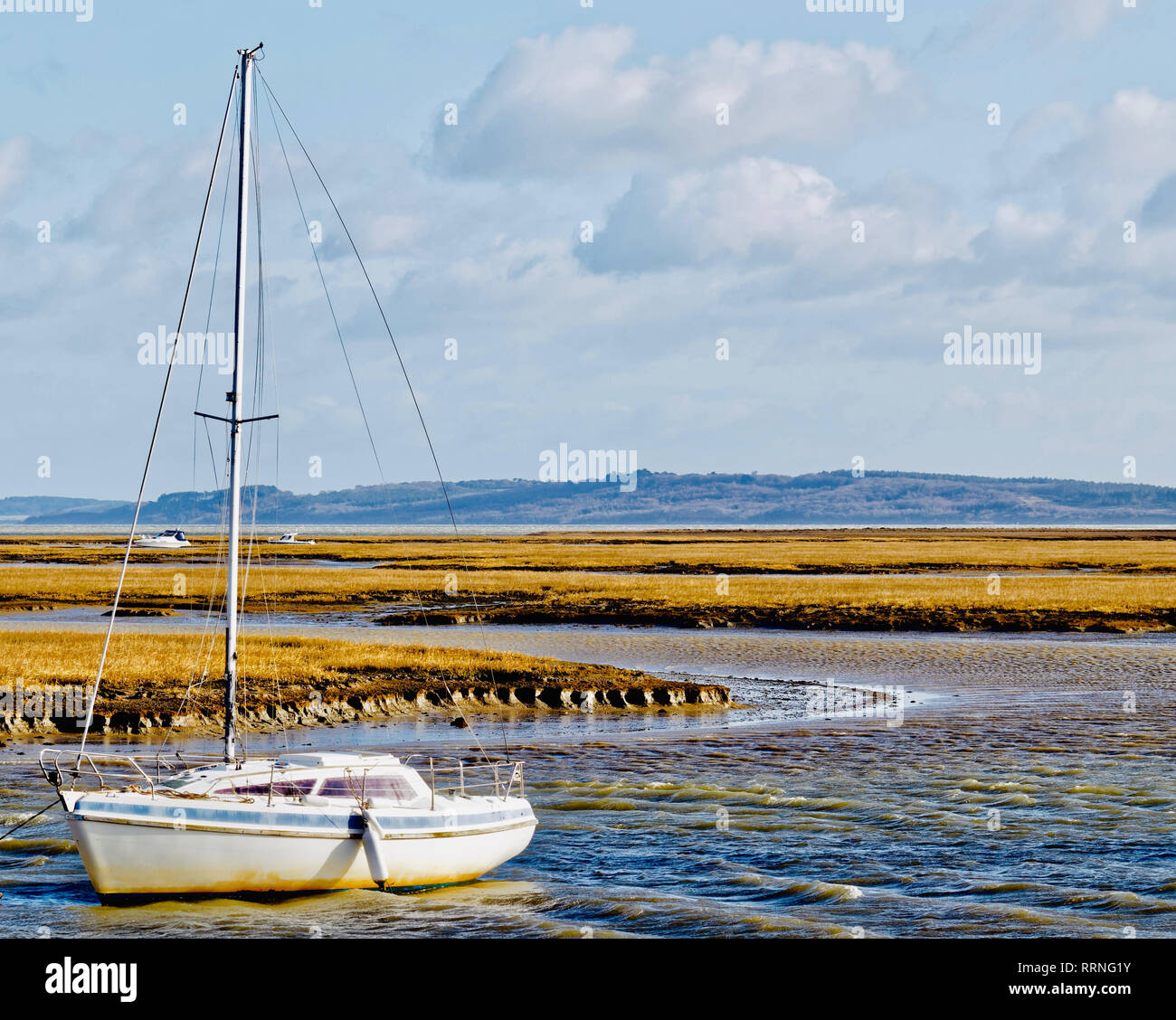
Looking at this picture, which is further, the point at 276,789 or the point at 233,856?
the point at 276,789

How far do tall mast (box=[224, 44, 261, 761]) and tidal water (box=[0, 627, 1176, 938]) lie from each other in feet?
11.3

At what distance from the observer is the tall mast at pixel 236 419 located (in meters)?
21.0

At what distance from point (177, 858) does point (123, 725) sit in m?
16.6

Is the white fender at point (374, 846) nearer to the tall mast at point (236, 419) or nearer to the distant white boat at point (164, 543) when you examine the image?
the tall mast at point (236, 419)

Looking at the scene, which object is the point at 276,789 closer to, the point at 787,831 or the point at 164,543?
the point at 787,831

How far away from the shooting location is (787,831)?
24609 millimetres

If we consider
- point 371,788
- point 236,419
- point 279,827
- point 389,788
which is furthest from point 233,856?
point 236,419

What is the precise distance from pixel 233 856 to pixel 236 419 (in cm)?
700

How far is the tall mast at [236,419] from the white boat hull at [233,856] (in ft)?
6.41

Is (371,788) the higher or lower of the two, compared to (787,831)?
higher

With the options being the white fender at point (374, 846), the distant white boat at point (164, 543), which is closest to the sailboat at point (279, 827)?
the white fender at point (374, 846)

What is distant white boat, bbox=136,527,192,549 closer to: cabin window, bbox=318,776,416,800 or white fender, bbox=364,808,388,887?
cabin window, bbox=318,776,416,800

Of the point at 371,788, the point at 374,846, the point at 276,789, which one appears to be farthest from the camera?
the point at 371,788
